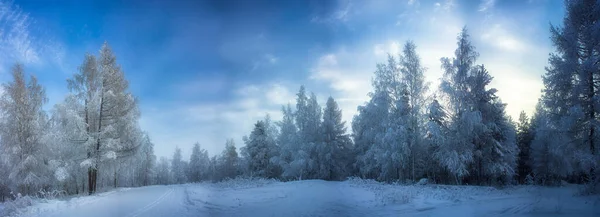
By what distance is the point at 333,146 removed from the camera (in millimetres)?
31469

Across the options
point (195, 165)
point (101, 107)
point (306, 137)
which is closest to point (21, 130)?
point (101, 107)

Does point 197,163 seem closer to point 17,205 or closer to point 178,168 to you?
point 178,168

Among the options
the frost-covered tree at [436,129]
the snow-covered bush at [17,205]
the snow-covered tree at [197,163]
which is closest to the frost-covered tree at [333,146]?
the frost-covered tree at [436,129]

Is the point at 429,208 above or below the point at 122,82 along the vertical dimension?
below

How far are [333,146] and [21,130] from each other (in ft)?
77.0

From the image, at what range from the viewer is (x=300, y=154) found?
30.5m

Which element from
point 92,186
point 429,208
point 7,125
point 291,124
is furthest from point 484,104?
point 7,125

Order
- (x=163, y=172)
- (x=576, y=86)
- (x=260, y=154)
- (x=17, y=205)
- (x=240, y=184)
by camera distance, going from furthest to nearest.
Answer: (x=163, y=172)
(x=260, y=154)
(x=240, y=184)
(x=576, y=86)
(x=17, y=205)

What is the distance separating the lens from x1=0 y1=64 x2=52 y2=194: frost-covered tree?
1970 centimetres

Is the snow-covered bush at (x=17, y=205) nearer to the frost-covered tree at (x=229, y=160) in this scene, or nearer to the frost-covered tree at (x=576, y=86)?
the frost-covered tree at (x=576, y=86)

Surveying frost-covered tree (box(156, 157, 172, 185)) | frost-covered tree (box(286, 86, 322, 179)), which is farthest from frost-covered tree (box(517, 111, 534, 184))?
frost-covered tree (box(156, 157, 172, 185))

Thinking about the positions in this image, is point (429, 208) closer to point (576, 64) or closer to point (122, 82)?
point (576, 64)

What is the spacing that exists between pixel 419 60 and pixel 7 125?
2697 cm

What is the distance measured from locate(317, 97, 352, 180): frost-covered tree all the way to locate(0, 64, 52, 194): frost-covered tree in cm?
2103
